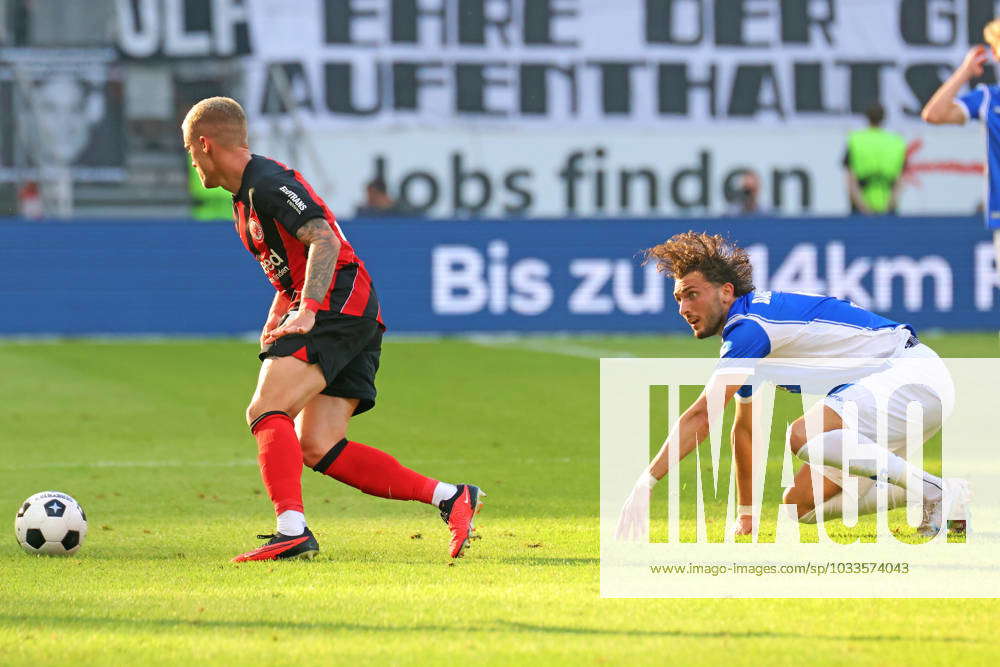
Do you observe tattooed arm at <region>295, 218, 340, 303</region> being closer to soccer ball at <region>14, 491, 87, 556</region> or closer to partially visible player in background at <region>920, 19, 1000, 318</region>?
soccer ball at <region>14, 491, 87, 556</region>

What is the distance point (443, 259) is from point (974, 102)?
9.71 metres

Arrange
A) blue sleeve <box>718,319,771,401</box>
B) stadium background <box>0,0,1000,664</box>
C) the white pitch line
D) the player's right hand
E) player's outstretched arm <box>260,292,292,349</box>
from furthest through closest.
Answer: the white pitch line < the player's right hand < player's outstretched arm <box>260,292,292,349</box> < blue sleeve <box>718,319,771,401</box> < stadium background <box>0,0,1000,664</box>

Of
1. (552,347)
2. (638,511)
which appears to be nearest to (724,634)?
(638,511)

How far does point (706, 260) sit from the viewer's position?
18.9 ft

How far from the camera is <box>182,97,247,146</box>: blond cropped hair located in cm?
593

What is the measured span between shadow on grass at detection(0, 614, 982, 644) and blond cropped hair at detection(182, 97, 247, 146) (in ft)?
5.71

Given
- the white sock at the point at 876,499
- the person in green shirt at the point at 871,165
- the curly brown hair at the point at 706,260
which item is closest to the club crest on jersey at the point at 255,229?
the curly brown hair at the point at 706,260

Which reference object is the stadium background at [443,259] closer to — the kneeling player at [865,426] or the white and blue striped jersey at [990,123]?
the kneeling player at [865,426]

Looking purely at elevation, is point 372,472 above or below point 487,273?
above

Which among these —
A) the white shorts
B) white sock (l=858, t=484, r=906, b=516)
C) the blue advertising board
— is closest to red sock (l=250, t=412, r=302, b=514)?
the white shorts

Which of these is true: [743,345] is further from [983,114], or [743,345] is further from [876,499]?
[983,114]

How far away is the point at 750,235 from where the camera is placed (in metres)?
18.8

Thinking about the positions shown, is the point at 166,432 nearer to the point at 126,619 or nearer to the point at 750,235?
the point at 126,619

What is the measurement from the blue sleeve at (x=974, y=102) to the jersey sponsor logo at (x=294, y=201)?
16.0ft
